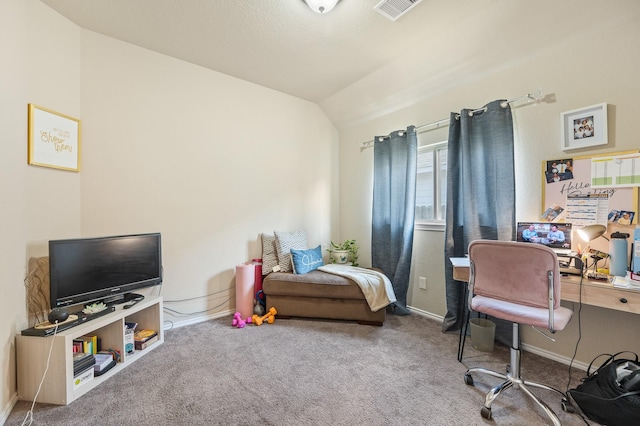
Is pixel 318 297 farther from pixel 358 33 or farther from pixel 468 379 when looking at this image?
pixel 358 33

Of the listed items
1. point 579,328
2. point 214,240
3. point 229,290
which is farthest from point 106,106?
point 579,328

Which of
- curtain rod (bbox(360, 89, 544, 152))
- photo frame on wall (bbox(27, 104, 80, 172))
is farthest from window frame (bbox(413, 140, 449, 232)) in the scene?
photo frame on wall (bbox(27, 104, 80, 172))

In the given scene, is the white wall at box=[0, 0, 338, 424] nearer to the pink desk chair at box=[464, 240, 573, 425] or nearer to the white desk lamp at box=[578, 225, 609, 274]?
the pink desk chair at box=[464, 240, 573, 425]

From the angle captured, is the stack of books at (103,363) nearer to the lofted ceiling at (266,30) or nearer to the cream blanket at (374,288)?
the cream blanket at (374,288)

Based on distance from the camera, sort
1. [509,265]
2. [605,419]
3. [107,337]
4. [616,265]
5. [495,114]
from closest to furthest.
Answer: [605,419]
[509,265]
[616,265]
[107,337]
[495,114]

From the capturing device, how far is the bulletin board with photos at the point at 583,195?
1806mm

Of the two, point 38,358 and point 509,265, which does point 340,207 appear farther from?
point 38,358

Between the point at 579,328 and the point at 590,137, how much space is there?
1.38 meters

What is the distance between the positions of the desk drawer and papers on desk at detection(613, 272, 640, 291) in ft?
0.08

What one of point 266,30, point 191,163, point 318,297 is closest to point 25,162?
point 191,163

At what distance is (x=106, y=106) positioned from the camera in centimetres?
242

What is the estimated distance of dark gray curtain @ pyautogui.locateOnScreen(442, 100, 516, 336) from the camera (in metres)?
2.29

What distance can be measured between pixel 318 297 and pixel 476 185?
6.13 ft

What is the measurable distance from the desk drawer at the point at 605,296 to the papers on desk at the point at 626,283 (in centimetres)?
2
